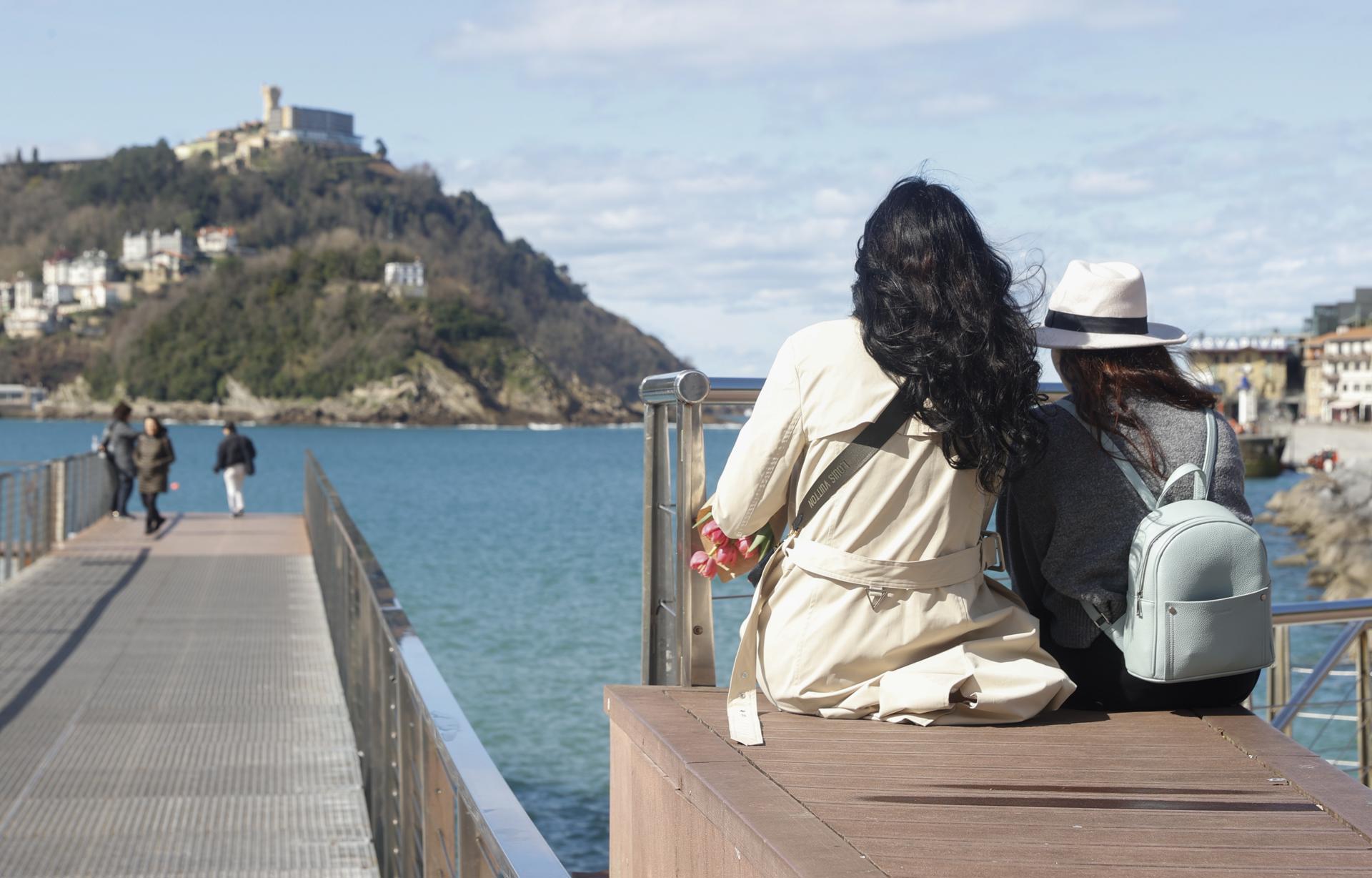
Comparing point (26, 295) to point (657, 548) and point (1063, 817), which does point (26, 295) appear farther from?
point (1063, 817)

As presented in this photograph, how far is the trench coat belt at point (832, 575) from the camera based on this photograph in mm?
2721

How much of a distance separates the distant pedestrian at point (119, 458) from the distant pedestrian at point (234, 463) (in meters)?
1.43

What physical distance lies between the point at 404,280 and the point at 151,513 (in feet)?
465

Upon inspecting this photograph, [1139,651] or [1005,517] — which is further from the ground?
[1005,517]

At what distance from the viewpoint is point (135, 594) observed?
39.5 feet

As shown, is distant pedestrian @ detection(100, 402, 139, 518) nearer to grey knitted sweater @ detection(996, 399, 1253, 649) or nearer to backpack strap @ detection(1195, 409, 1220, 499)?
grey knitted sweater @ detection(996, 399, 1253, 649)

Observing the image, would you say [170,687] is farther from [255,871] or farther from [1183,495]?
[1183,495]

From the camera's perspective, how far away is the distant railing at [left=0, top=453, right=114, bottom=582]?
42.6 feet

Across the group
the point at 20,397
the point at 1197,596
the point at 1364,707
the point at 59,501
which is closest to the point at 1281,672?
the point at 1364,707

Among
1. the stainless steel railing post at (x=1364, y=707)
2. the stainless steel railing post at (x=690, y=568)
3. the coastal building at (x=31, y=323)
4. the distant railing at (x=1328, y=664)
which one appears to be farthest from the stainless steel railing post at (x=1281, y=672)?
the coastal building at (x=31, y=323)

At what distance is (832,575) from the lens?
2734 millimetres

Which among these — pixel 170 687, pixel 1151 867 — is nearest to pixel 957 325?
pixel 1151 867

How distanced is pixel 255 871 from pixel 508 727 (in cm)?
1451

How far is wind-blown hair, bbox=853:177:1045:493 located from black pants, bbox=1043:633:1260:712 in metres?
0.54
